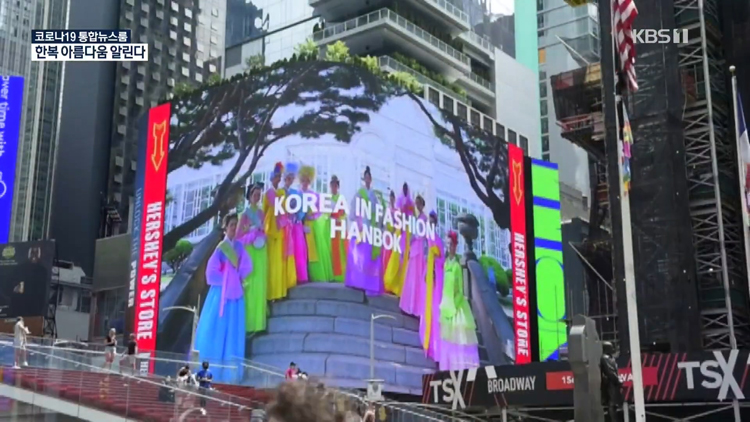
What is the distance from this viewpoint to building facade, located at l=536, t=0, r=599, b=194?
9662 cm

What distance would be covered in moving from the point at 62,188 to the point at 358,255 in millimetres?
54238

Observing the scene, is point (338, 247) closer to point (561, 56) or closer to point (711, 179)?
point (711, 179)

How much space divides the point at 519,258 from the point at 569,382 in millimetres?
37525

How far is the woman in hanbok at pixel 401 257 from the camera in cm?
5603

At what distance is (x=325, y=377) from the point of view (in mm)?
3227

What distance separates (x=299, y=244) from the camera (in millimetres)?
54688

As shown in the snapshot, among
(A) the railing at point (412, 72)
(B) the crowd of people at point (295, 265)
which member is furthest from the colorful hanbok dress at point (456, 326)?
(A) the railing at point (412, 72)

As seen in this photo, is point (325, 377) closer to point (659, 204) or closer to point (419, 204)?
point (659, 204)

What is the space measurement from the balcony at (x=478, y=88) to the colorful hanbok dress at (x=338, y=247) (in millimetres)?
33155

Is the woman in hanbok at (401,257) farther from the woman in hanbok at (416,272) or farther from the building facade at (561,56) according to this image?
the building facade at (561,56)

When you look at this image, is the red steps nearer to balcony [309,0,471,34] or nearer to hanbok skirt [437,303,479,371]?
hanbok skirt [437,303,479,371]

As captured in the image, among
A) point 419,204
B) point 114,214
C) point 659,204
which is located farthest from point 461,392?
point 114,214

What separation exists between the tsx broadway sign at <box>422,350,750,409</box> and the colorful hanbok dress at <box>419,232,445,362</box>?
2248 cm

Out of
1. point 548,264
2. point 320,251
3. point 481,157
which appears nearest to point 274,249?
point 320,251
